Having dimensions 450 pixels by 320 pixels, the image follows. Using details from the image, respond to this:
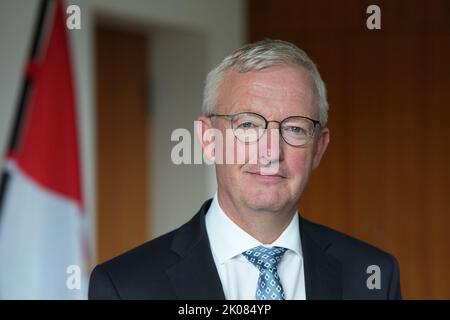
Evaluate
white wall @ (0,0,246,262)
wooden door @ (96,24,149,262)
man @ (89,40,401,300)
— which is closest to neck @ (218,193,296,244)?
man @ (89,40,401,300)

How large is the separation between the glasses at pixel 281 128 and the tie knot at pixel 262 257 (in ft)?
0.46

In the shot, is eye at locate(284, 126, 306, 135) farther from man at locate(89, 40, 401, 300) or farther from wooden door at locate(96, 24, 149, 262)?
wooden door at locate(96, 24, 149, 262)

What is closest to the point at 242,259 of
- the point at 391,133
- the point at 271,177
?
the point at 271,177

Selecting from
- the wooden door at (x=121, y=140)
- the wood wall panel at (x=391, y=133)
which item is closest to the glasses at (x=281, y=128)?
the wooden door at (x=121, y=140)

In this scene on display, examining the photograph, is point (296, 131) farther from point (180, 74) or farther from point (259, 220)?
point (180, 74)

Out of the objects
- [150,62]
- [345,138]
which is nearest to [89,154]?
[150,62]

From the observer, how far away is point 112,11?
2482 mm

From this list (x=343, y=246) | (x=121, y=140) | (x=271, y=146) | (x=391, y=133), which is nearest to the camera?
(x=271, y=146)

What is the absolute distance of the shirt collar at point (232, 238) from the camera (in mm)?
916

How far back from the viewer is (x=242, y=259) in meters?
0.92

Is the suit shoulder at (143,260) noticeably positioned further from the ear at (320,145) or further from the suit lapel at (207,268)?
the ear at (320,145)

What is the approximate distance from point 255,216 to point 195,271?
10 centimetres

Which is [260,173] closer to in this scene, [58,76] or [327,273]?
[327,273]
